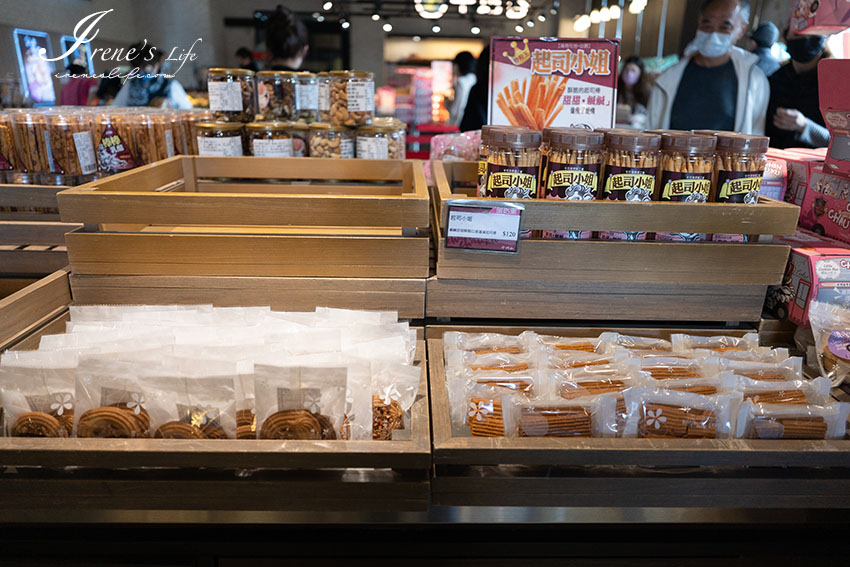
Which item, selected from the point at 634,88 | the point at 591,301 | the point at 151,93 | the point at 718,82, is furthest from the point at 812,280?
the point at 634,88

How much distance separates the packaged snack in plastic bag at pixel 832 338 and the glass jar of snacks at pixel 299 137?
154cm

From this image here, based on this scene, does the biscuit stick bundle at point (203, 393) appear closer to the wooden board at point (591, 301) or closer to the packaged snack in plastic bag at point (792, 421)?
the wooden board at point (591, 301)

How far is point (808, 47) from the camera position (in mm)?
2914

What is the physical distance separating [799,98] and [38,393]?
3.64m

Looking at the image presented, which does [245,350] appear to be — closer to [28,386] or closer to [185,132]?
[28,386]

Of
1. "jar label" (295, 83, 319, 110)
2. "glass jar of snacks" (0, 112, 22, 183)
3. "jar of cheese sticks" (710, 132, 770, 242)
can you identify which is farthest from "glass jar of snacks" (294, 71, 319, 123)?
"jar of cheese sticks" (710, 132, 770, 242)

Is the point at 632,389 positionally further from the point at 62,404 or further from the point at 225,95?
the point at 225,95

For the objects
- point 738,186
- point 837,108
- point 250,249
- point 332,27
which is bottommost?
point 250,249

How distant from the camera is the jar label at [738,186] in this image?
1287 mm

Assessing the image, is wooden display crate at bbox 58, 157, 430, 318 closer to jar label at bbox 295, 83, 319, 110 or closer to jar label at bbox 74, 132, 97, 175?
jar label at bbox 74, 132, 97, 175

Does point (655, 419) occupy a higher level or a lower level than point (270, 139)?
lower

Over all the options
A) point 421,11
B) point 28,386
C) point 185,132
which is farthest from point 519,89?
point 421,11

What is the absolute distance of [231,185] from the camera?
1808mm

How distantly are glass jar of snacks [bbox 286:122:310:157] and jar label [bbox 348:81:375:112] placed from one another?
6.8 inches
